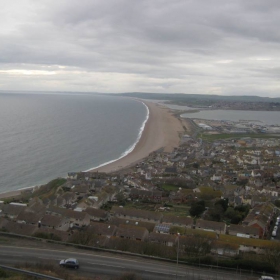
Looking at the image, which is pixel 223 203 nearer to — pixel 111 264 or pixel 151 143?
pixel 111 264

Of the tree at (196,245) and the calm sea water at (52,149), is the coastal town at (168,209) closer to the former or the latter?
the tree at (196,245)

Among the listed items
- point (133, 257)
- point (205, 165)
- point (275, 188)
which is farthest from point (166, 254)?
point (205, 165)

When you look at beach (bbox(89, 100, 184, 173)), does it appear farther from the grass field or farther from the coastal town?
the grass field

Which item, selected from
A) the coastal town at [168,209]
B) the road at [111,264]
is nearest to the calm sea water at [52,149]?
the coastal town at [168,209]

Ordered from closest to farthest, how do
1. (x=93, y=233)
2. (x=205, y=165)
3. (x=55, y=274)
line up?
(x=55, y=274), (x=93, y=233), (x=205, y=165)

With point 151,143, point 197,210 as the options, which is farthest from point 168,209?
point 151,143

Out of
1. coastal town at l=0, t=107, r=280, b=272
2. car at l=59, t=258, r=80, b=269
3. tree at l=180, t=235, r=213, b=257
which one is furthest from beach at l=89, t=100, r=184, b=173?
car at l=59, t=258, r=80, b=269

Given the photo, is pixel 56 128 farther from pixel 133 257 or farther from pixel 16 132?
pixel 133 257
